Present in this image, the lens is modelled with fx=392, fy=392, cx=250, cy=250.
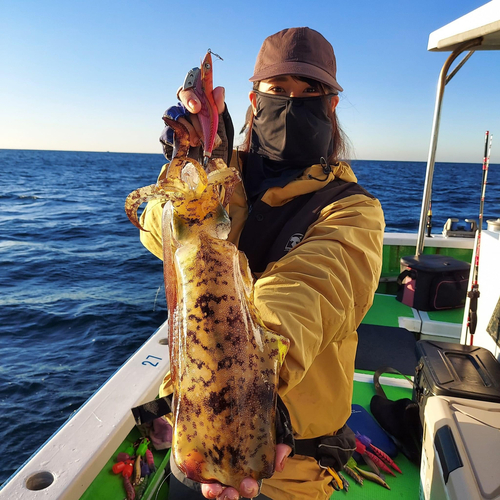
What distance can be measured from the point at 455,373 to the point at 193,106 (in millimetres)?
2934

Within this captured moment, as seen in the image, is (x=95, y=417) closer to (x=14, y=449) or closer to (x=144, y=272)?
(x=14, y=449)

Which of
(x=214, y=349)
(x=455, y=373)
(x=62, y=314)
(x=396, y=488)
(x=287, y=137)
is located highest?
(x=287, y=137)

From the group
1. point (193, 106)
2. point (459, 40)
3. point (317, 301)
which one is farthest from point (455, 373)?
point (459, 40)

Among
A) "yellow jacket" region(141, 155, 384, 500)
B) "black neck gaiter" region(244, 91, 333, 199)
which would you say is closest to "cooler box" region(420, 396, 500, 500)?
"yellow jacket" region(141, 155, 384, 500)

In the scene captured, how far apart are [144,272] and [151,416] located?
1445 cm

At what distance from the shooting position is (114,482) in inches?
112

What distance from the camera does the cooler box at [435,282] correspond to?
6.28 metres

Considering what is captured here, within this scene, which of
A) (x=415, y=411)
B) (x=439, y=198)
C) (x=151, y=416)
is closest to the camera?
(x=151, y=416)

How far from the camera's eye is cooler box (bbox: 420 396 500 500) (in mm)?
1960

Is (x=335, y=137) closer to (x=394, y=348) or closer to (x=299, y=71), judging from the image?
(x=299, y=71)

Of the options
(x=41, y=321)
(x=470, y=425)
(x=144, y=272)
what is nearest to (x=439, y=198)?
(x=144, y=272)

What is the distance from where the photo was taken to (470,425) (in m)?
2.36

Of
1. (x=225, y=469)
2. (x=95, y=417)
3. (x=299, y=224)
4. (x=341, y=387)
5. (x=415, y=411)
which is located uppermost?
(x=299, y=224)

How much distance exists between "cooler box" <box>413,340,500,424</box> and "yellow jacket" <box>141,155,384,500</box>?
4.40 ft
